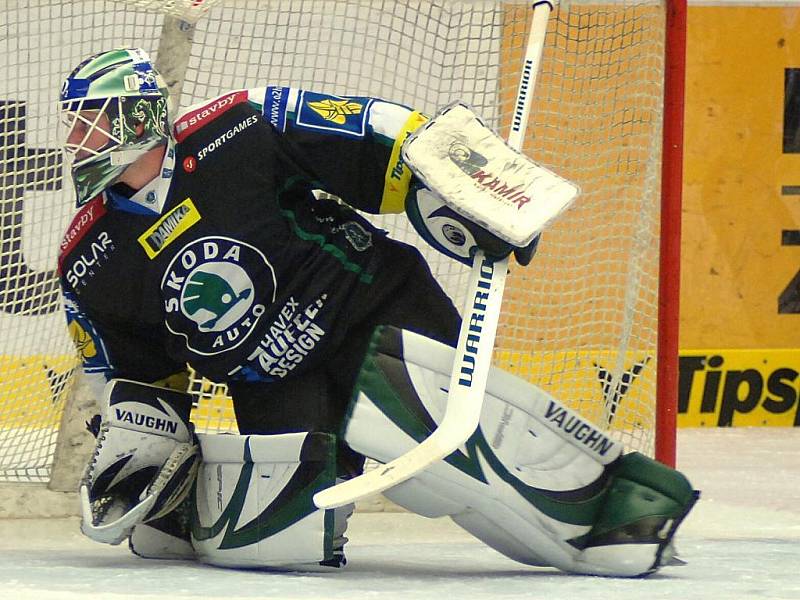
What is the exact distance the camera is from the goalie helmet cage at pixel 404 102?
3.15 meters

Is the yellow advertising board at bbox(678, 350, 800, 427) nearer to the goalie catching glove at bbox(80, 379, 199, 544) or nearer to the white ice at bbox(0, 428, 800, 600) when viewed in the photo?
the white ice at bbox(0, 428, 800, 600)

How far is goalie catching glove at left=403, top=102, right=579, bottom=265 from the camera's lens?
89.0 inches

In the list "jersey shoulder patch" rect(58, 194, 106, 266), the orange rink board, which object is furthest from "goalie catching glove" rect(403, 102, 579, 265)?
the orange rink board

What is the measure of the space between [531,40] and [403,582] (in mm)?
989

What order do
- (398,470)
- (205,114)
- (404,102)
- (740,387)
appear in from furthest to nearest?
1. (740,387)
2. (404,102)
3. (205,114)
4. (398,470)

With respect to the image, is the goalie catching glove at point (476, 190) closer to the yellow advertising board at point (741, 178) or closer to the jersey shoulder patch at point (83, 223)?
the jersey shoulder patch at point (83, 223)

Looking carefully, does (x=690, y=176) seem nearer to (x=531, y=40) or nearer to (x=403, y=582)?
(x=531, y=40)

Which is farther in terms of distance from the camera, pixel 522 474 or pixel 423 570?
pixel 423 570

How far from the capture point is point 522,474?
234 centimetres

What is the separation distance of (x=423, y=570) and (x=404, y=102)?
133cm

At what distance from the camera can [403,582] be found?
2.30 m

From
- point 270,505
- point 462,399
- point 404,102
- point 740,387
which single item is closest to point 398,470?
point 462,399

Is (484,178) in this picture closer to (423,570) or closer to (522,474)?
(522,474)

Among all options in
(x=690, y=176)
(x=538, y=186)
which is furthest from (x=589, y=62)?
(x=690, y=176)
